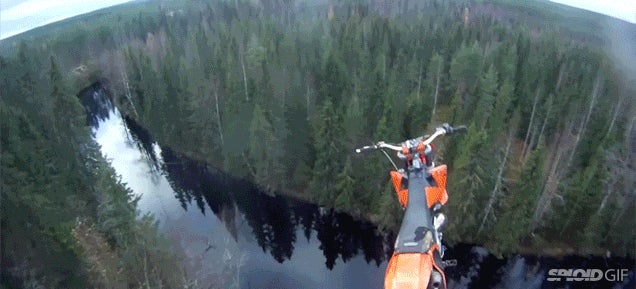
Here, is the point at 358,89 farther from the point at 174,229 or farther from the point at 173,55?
the point at 173,55

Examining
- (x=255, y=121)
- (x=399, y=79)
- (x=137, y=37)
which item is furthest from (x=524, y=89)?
(x=137, y=37)

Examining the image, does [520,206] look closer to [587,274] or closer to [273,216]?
[587,274]

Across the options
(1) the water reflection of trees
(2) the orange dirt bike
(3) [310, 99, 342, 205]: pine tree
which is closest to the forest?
(3) [310, 99, 342, 205]: pine tree

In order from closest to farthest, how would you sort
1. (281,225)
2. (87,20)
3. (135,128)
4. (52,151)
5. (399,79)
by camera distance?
(52,151)
(281,225)
(399,79)
(135,128)
(87,20)

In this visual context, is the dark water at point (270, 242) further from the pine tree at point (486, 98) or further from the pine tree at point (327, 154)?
the pine tree at point (486, 98)

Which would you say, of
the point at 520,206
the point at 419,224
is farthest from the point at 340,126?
the point at 419,224

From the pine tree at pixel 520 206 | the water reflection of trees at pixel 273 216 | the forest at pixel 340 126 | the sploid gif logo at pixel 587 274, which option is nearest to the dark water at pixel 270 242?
the water reflection of trees at pixel 273 216
